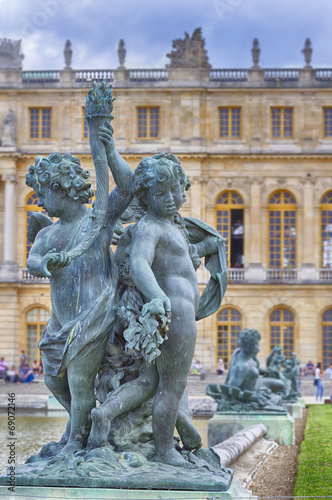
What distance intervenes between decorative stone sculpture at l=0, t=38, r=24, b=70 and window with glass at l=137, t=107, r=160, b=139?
19.9ft

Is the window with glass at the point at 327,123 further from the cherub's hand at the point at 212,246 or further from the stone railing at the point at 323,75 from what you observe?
the cherub's hand at the point at 212,246

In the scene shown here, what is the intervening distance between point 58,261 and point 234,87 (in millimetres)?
39446

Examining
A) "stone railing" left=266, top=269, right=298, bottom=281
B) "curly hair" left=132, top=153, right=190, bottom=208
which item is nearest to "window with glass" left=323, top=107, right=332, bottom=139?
"stone railing" left=266, top=269, right=298, bottom=281

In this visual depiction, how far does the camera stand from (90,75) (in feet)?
144

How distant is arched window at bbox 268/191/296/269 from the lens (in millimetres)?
42875

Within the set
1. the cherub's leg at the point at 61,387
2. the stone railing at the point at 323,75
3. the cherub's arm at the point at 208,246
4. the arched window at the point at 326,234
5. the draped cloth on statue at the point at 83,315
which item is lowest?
the cherub's leg at the point at 61,387

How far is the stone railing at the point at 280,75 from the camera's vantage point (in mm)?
43309

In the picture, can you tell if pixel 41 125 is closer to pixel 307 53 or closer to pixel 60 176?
pixel 307 53

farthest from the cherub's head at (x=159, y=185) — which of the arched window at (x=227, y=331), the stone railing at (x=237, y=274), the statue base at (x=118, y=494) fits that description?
the stone railing at (x=237, y=274)

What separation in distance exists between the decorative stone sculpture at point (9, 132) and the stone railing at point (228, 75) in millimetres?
9314

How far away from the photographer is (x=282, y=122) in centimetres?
4362

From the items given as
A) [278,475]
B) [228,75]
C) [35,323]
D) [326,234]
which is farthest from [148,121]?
[278,475]

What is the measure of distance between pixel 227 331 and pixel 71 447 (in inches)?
1477

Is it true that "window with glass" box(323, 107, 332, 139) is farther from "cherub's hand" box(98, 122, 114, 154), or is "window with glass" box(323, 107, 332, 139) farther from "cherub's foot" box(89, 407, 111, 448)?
"cherub's foot" box(89, 407, 111, 448)
